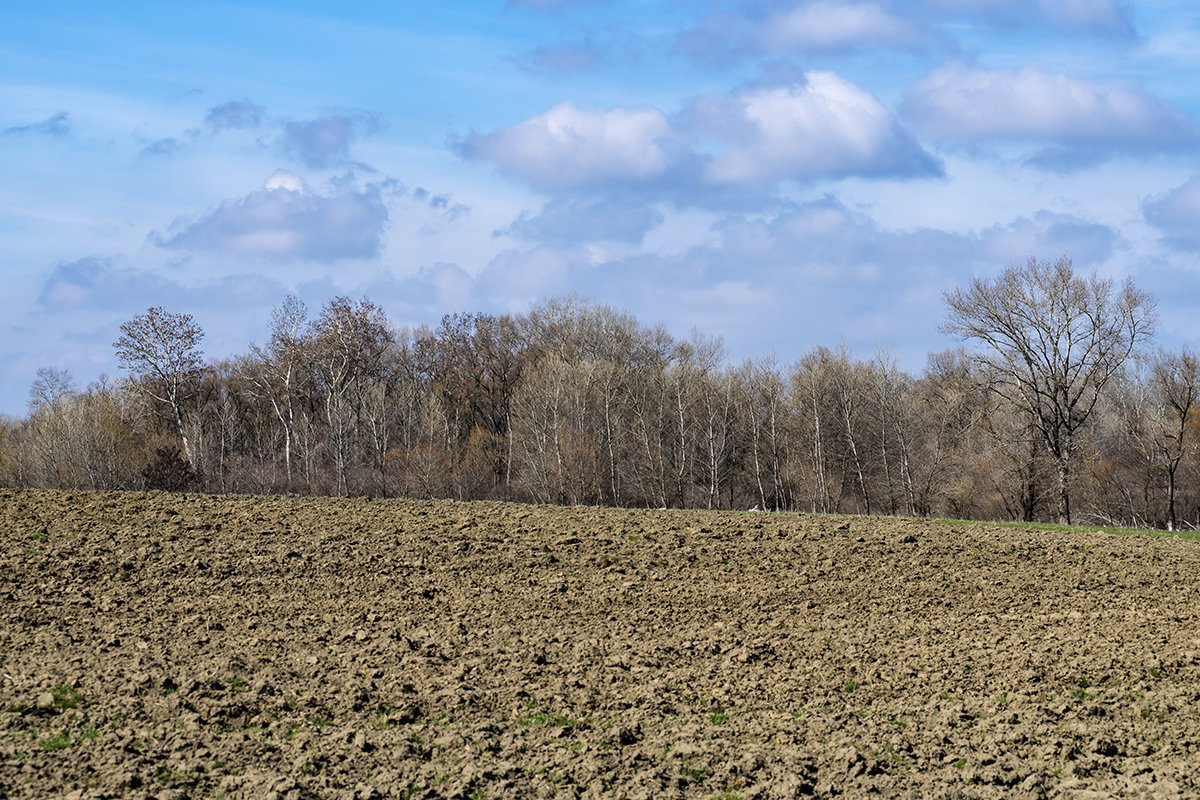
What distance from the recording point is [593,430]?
52531mm

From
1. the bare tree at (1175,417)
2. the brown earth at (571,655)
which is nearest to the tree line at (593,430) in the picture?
the bare tree at (1175,417)

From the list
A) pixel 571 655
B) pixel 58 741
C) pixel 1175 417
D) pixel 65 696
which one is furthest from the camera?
pixel 1175 417

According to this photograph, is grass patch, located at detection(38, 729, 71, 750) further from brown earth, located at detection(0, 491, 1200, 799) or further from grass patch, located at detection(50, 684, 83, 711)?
grass patch, located at detection(50, 684, 83, 711)

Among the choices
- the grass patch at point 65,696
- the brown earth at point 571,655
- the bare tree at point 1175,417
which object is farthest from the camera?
the bare tree at point 1175,417

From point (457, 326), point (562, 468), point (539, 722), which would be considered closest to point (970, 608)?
point (539, 722)

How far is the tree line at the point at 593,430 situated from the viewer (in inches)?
1735

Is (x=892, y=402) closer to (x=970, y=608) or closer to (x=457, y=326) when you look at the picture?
(x=457, y=326)

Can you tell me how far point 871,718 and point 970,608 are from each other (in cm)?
476

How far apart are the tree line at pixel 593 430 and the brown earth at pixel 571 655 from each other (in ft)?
86.1

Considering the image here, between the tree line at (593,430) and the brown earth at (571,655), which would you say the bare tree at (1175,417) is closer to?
the tree line at (593,430)

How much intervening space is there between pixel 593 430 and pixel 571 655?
42410mm

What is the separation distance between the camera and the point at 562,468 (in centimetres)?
4788

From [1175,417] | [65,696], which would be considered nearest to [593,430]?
[1175,417]

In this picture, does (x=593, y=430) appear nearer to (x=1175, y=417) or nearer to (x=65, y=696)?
(x=1175, y=417)
